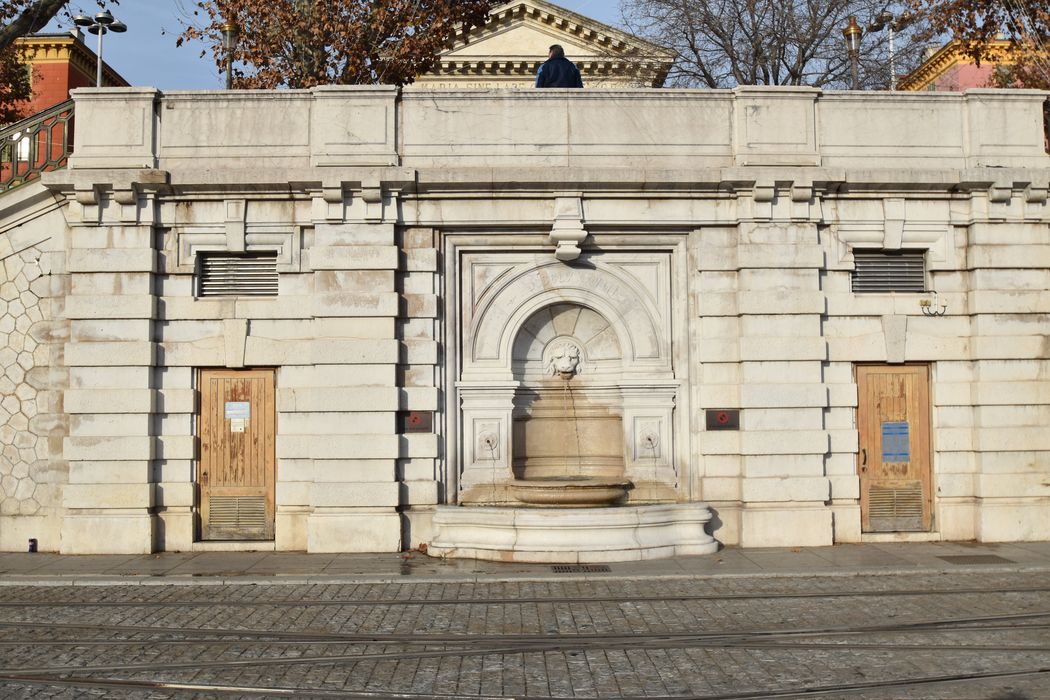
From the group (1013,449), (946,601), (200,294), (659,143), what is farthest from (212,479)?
(1013,449)

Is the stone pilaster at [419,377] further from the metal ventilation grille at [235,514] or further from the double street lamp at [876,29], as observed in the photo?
the double street lamp at [876,29]

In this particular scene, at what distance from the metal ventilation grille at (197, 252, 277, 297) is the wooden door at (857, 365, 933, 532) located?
8.84 m

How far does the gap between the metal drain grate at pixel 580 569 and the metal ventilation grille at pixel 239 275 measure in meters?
5.81

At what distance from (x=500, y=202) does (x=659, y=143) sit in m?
2.50

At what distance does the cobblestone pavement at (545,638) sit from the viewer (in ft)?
25.7

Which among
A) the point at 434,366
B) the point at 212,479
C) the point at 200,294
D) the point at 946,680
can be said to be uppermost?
the point at 200,294

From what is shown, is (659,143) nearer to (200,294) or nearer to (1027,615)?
(200,294)

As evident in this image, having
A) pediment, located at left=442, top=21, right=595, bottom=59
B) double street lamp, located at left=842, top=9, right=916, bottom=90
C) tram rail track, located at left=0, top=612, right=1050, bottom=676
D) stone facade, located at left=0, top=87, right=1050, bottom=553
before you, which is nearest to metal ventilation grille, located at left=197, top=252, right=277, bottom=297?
stone facade, located at left=0, top=87, right=1050, bottom=553

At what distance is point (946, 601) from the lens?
1082cm

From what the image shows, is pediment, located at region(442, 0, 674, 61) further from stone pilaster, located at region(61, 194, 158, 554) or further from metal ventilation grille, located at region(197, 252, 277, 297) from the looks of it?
stone pilaster, located at region(61, 194, 158, 554)

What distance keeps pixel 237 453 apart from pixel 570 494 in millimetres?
4946

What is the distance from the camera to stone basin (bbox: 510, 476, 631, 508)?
13781mm

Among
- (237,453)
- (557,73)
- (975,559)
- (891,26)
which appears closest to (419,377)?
(237,453)

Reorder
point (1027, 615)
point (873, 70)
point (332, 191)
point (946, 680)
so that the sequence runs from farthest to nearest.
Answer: point (873, 70)
point (332, 191)
point (1027, 615)
point (946, 680)
